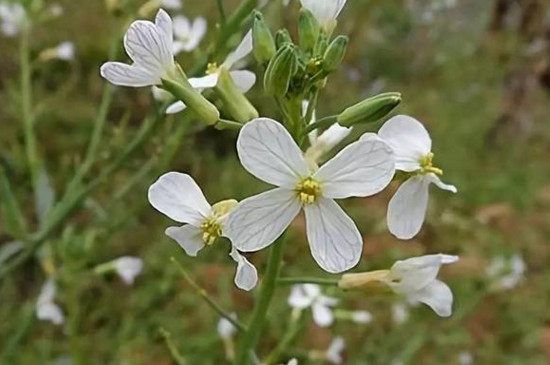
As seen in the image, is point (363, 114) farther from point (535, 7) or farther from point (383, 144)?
point (535, 7)

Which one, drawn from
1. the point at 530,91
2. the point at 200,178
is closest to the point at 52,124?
the point at 200,178

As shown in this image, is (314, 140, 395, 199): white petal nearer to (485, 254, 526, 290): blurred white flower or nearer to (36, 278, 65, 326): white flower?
(36, 278, 65, 326): white flower

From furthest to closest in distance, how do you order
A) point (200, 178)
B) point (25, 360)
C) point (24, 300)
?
point (200, 178)
point (24, 300)
point (25, 360)

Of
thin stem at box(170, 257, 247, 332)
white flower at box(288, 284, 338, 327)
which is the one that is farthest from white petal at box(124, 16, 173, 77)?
white flower at box(288, 284, 338, 327)

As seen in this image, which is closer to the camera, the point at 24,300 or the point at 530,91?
the point at 24,300

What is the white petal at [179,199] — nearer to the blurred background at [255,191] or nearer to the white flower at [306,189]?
the white flower at [306,189]

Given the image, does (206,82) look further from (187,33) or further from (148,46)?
(187,33)

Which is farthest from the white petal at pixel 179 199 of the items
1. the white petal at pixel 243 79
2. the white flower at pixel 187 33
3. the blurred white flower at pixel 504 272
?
the blurred white flower at pixel 504 272
